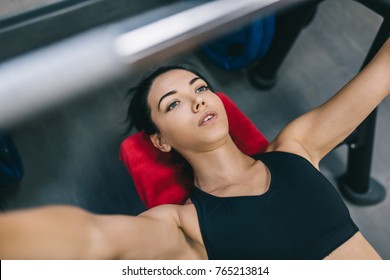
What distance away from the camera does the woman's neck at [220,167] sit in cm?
102

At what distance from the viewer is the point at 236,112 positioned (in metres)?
1.26

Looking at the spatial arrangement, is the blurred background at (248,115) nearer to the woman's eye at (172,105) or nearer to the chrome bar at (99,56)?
the woman's eye at (172,105)

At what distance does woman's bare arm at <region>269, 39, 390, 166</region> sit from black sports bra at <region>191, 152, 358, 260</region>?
0.11m

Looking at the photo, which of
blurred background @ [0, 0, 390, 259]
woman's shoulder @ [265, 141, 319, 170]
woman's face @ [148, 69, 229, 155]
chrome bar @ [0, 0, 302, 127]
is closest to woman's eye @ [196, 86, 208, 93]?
woman's face @ [148, 69, 229, 155]

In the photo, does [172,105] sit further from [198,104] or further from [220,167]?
[220,167]

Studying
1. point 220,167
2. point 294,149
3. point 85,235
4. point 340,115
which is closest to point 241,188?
point 220,167

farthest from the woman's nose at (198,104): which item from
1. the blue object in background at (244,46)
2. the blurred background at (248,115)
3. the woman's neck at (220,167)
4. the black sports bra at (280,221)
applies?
the blue object in background at (244,46)

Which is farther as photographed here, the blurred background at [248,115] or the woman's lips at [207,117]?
the blurred background at [248,115]

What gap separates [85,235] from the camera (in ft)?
2.17

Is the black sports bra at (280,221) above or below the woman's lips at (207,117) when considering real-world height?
below

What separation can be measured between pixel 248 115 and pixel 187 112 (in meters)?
0.72

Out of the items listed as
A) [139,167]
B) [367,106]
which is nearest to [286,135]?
[367,106]
